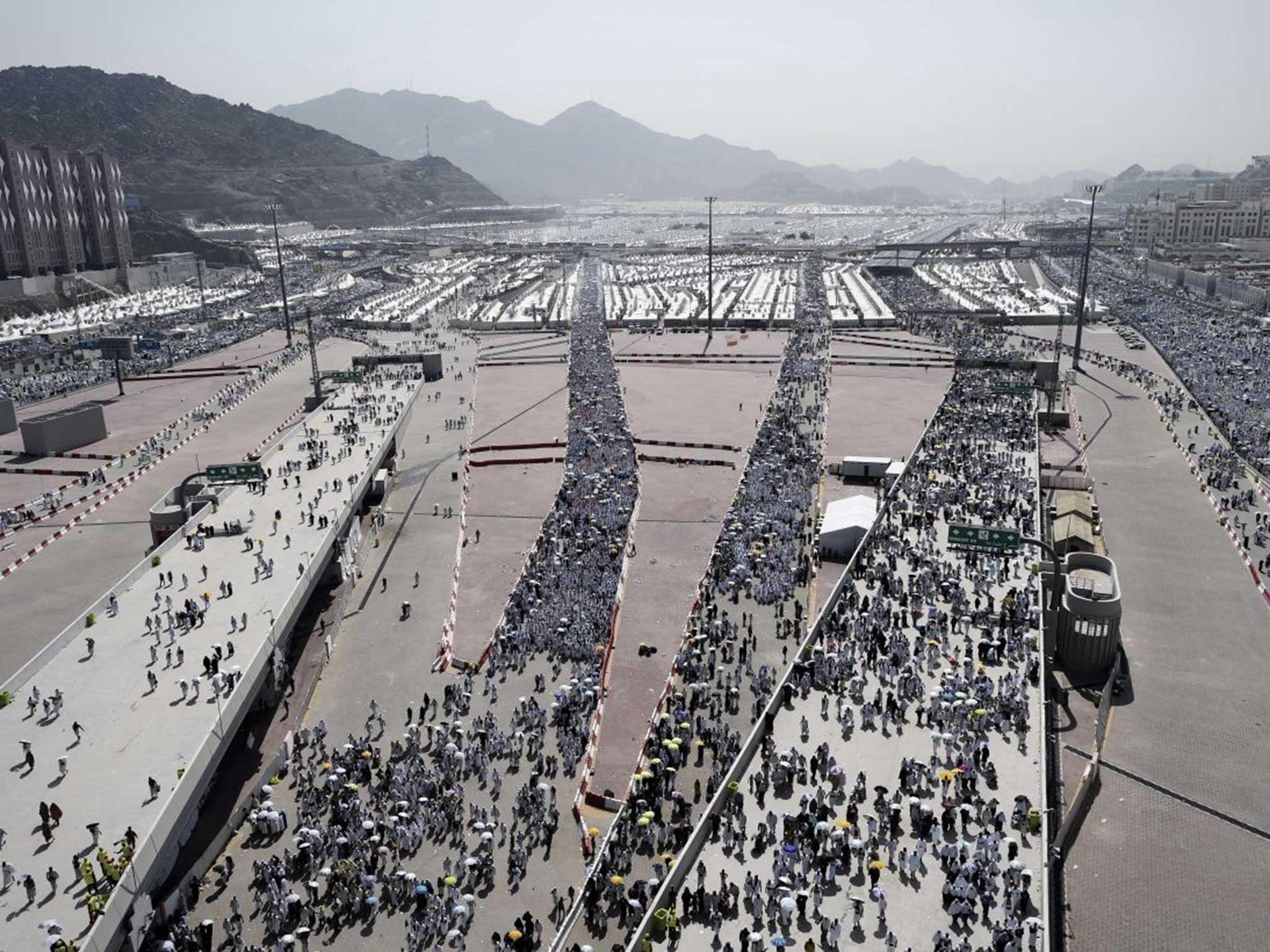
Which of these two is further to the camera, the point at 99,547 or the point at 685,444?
the point at 685,444

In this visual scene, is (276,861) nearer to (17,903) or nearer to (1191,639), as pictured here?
(17,903)

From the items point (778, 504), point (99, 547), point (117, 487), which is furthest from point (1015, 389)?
point (117, 487)

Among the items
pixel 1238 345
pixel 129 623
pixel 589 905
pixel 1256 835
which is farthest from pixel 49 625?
pixel 1238 345

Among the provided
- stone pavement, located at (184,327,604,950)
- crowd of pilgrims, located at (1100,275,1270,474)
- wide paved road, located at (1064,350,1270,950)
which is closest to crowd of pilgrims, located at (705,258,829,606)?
stone pavement, located at (184,327,604,950)

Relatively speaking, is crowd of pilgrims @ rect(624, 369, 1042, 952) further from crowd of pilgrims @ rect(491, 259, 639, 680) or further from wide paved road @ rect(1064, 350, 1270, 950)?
crowd of pilgrims @ rect(491, 259, 639, 680)

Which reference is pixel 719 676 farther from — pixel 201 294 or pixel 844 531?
pixel 201 294
